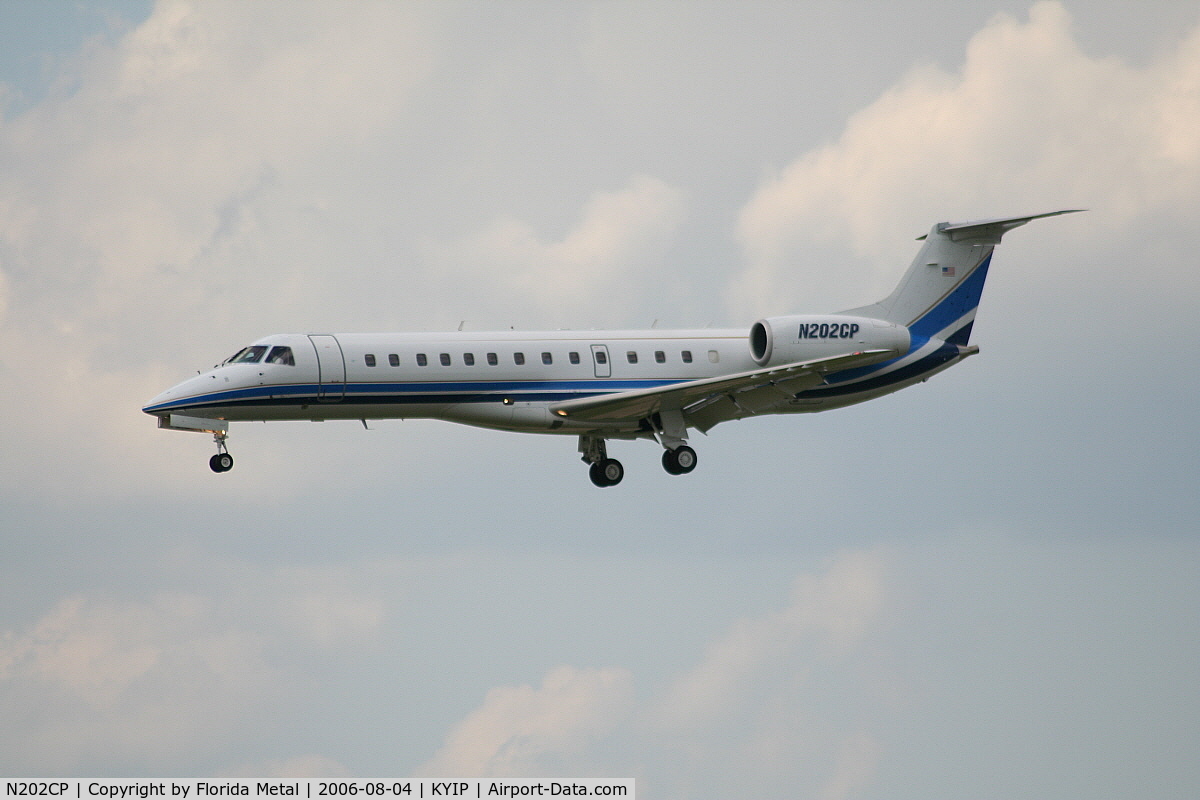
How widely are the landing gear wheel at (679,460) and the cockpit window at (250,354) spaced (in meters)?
10.8

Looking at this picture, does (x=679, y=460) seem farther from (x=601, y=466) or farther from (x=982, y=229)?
(x=982, y=229)

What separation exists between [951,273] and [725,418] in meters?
8.08

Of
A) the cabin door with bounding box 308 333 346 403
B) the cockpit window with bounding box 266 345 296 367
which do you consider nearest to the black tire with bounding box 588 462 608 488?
the cabin door with bounding box 308 333 346 403

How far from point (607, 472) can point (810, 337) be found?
21.3 ft

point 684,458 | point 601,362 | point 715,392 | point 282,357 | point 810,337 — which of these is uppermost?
point 810,337

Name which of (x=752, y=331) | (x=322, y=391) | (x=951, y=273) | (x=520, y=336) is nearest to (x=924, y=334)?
(x=951, y=273)

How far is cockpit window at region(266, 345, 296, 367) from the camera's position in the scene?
4025 cm

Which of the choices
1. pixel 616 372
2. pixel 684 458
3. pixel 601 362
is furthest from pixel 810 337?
pixel 601 362

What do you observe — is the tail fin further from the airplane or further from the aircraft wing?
the aircraft wing

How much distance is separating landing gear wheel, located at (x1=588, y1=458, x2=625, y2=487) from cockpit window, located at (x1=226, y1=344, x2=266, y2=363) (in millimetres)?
9810

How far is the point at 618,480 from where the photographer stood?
4528 centimetres

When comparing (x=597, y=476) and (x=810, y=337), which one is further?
(x=597, y=476)

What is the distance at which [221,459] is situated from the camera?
40.7 meters

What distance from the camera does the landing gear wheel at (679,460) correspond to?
144ft
